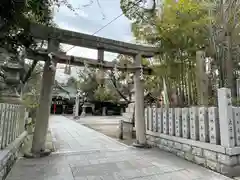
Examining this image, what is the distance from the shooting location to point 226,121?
237cm

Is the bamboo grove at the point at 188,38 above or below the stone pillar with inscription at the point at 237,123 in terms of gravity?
above

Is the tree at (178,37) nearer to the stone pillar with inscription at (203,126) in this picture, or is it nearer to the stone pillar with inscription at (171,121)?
the stone pillar with inscription at (171,121)

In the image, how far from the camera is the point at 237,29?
352cm

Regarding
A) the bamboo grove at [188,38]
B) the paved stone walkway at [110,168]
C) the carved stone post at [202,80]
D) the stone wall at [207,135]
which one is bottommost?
the paved stone walkway at [110,168]

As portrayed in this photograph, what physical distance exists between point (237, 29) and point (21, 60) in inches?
186

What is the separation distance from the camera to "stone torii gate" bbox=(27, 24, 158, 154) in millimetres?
3234

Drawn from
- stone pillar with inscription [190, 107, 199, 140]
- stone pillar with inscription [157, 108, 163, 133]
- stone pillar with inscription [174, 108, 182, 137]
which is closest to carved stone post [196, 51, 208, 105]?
stone pillar with inscription [190, 107, 199, 140]

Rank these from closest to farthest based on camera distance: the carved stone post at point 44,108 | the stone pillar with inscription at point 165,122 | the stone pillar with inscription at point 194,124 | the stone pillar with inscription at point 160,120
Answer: the stone pillar with inscription at point 194,124 → the carved stone post at point 44,108 → the stone pillar with inscription at point 165,122 → the stone pillar with inscription at point 160,120

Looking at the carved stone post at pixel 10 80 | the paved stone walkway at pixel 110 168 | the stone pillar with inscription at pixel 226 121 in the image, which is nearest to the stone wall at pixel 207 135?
the stone pillar with inscription at pixel 226 121

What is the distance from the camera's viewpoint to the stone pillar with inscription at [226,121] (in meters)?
2.35

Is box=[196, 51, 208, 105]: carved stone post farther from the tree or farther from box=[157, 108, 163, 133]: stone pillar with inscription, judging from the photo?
box=[157, 108, 163, 133]: stone pillar with inscription

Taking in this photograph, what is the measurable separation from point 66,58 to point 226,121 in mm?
3136

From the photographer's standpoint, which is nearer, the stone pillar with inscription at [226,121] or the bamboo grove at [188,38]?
the stone pillar with inscription at [226,121]

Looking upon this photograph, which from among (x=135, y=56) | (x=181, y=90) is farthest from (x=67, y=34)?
(x=181, y=90)
